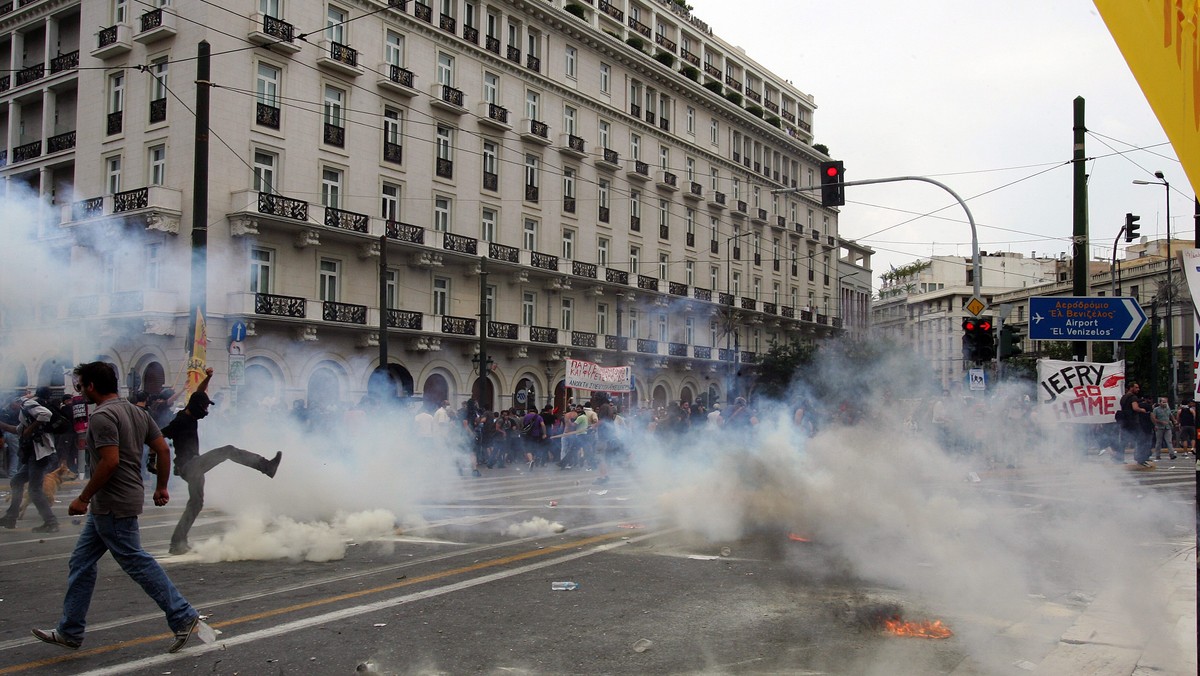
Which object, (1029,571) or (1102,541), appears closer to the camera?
(1029,571)

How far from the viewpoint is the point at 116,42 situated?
28.7 metres

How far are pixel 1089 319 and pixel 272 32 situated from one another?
2617 centimetres

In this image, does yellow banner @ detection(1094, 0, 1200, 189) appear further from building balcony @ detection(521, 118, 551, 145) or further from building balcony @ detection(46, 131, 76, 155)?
building balcony @ detection(521, 118, 551, 145)

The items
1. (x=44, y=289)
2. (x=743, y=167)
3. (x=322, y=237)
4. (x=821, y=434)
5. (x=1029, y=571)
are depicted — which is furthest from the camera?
(x=743, y=167)

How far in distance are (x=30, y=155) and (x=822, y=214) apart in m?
48.2

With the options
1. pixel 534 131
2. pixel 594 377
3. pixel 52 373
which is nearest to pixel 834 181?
pixel 594 377

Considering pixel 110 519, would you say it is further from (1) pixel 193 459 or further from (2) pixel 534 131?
(2) pixel 534 131

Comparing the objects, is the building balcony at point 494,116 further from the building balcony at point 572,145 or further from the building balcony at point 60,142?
the building balcony at point 60,142

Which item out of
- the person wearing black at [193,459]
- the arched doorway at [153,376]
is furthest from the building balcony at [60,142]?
the person wearing black at [193,459]

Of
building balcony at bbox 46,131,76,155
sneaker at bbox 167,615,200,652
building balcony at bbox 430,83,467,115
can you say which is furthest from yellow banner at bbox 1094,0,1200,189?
building balcony at bbox 430,83,467,115

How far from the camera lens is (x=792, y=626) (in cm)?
637

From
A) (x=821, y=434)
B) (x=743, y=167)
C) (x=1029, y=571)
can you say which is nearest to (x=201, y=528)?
(x=821, y=434)

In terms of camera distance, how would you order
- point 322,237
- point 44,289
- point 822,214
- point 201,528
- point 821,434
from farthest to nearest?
1. point 822,214
2. point 322,237
3. point 44,289
4. point 201,528
5. point 821,434

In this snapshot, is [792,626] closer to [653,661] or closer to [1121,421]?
[653,661]
